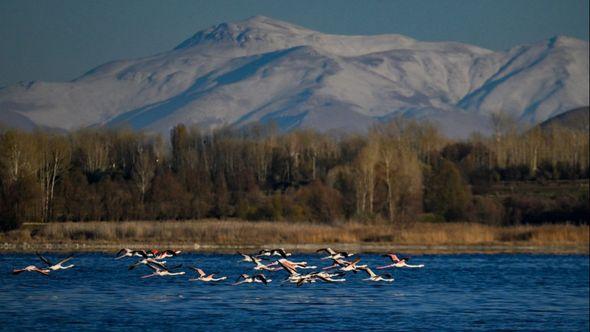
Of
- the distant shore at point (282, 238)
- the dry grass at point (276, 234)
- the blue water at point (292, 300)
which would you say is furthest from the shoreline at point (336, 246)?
the blue water at point (292, 300)

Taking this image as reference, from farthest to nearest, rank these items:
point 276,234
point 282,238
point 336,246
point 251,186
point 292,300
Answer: point 251,186 < point 276,234 < point 282,238 < point 336,246 < point 292,300

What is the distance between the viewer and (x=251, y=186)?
316 ft

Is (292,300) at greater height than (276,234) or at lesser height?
lesser

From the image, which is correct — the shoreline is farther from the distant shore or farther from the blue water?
the blue water

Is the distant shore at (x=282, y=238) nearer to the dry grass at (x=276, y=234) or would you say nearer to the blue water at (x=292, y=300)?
the dry grass at (x=276, y=234)

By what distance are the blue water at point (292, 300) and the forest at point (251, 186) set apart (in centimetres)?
1946

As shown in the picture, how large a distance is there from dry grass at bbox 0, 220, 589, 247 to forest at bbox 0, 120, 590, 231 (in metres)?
3.75

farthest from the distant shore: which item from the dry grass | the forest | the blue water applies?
the blue water

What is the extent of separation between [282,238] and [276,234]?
0.44 meters

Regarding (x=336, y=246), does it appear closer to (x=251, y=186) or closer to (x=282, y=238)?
(x=282, y=238)

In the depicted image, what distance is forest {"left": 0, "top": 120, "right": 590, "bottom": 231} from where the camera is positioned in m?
73.9

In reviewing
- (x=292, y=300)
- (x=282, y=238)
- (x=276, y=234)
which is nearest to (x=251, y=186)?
(x=276, y=234)

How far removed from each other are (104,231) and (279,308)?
98.2ft

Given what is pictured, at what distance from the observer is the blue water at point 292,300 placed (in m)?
32.6
